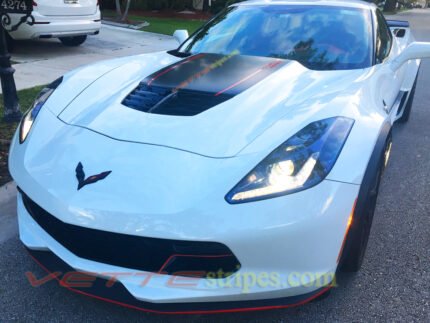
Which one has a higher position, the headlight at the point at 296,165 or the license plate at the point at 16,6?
the license plate at the point at 16,6

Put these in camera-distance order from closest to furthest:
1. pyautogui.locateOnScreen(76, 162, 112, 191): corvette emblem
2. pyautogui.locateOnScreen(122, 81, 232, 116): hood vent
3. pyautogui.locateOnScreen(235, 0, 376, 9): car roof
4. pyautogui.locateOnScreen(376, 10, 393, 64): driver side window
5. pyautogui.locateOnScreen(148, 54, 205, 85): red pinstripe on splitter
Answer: pyautogui.locateOnScreen(76, 162, 112, 191): corvette emblem, pyautogui.locateOnScreen(122, 81, 232, 116): hood vent, pyautogui.locateOnScreen(148, 54, 205, 85): red pinstripe on splitter, pyautogui.locateOnScreen(376, 10, 393, 64): driver side window, pyautogui.locateOnScreen(235, 0, 376, 9): car roof

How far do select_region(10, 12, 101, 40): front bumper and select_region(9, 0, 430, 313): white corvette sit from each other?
520 centimetres

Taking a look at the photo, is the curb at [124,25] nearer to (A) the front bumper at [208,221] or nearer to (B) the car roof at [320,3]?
(B) the car roof at [320,3]

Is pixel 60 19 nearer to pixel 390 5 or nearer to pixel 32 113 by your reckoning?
pixel 32 113

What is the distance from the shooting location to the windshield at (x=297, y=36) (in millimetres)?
3014

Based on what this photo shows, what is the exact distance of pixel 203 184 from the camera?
177cm

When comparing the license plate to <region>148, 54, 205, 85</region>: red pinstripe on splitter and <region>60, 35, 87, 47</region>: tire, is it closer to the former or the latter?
<region>148, 54, 205, 85</region>: red pinstripe on splitter

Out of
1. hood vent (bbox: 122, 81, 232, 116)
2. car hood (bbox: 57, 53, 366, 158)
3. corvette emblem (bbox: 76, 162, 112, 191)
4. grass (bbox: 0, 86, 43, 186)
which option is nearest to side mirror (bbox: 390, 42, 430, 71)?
car hood (bbox: 57, 53, 366, 158)

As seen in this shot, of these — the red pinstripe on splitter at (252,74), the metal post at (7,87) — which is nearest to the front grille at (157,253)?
the red pinstripe on splitter at (252,74)

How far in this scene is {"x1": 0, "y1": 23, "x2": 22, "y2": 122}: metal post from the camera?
13.3 feet

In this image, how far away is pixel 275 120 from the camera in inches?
83.0

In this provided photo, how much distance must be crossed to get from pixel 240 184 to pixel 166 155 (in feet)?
1.19

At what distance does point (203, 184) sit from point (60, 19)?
21.9 feet

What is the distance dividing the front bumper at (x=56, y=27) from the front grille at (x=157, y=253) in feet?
20.6
